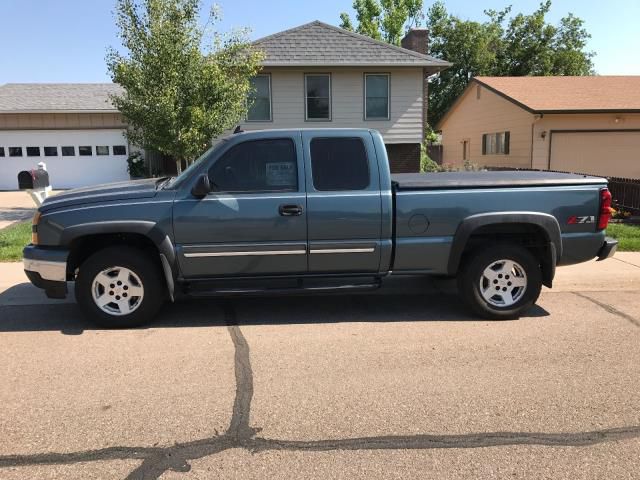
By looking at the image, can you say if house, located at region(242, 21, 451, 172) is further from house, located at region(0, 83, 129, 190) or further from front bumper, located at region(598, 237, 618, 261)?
front bumper, located at region(598, 237, 618, 261)

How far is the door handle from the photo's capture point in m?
5.34

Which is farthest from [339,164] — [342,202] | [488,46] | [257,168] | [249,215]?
[488,46]

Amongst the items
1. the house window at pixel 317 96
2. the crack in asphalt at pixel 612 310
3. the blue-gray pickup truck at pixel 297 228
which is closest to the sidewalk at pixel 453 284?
the crack in asphalt at pixel 612 310

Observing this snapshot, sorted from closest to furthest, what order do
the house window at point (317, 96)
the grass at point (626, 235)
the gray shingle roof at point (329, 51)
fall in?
the grass at point (626, 235)
the gray shingle roof at point (329, 51)
the house window at point (317, 96)

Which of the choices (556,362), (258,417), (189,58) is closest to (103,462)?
(258,417)

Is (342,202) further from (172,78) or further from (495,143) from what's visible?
(495,143)

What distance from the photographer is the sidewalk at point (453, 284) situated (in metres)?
6.68

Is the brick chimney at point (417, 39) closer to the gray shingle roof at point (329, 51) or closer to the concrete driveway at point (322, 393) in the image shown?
→ the gray shingle roof at point (329, 51)

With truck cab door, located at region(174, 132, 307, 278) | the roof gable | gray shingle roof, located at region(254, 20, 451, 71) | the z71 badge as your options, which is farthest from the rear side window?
the roof gable

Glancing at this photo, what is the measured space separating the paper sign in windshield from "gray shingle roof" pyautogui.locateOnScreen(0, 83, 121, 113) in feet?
59.1

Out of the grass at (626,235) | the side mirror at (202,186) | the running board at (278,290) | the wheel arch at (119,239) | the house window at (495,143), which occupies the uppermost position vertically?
the house window at (495,143)

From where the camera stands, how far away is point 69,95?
927 inches

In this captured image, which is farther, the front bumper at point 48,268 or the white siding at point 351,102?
the white siding at point 351,102

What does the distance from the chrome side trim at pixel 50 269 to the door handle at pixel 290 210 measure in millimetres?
2107
